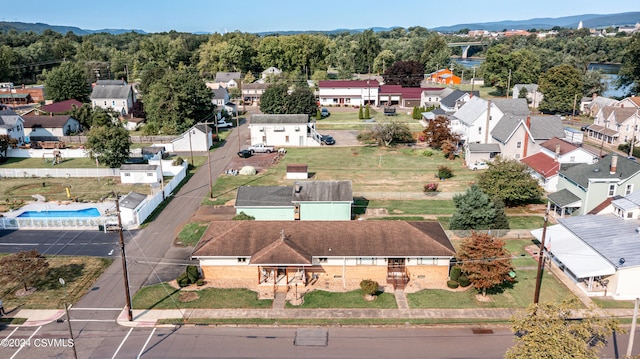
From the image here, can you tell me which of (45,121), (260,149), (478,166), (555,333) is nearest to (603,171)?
(478,166)

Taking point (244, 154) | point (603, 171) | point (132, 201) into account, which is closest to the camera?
point (603, 171)

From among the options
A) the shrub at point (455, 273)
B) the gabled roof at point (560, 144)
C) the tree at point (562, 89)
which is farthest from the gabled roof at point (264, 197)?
the tree at point (562, 89)

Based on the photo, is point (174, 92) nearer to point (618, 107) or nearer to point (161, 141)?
point (161, 141)

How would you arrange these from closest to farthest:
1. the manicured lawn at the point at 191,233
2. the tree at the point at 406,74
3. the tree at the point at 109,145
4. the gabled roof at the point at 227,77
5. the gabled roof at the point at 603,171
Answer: the manicured lawn at the point at 191,233 → the gabled roof at the point at 603,171 → the tree at the point at 109,145 → the tree at the point at 406,74 → the gabled roof at the point at 227,77

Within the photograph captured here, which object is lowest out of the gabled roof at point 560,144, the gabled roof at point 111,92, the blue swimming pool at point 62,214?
the blue swimming pool at point 62,214

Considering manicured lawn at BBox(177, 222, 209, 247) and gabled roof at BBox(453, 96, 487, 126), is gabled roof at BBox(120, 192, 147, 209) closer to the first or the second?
manicured lawn at BBox(177, 222, 209, 247)

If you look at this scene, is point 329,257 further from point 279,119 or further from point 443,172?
point 279,119

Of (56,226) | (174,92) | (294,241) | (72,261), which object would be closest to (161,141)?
(174,92)

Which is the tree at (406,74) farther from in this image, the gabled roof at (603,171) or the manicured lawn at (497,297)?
the manicured lawn at (497,297)
